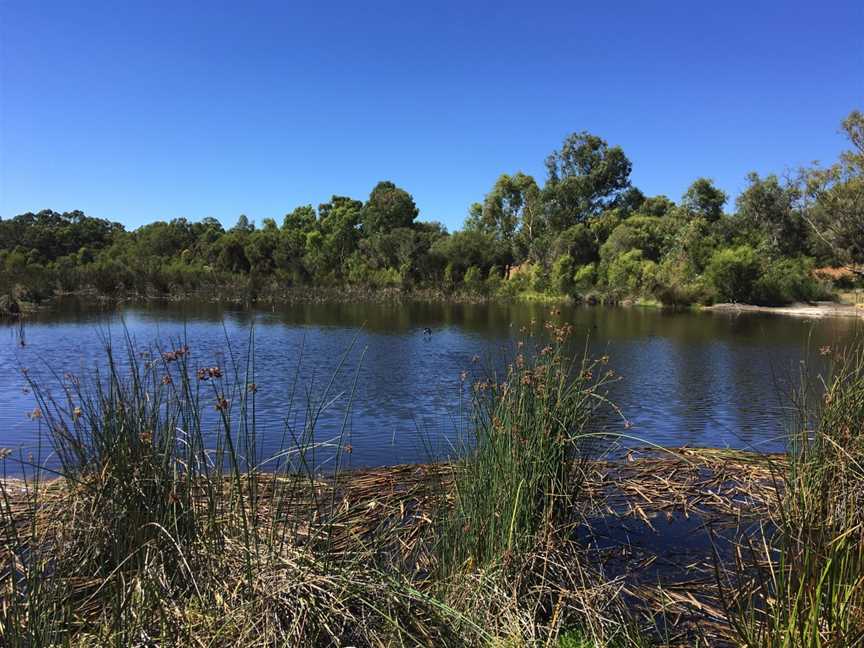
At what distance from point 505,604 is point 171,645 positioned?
138 cm

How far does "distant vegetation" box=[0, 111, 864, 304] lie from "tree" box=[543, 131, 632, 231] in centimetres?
14

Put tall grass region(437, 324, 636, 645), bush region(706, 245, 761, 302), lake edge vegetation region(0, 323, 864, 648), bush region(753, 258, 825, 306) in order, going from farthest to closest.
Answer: bush region(706, 245, 761, 302), bush region(753, 258, 825, 306), tall grass region(437, 324, 636, 645), lake edge vegetation region(0, 323, 864, 648)

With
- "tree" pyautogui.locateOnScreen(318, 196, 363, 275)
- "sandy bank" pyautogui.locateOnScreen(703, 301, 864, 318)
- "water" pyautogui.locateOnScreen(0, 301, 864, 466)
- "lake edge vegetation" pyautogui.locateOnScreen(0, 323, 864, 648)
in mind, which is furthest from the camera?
"tree" pyautogui.locateOnScreen(318, 196, 363, 275)

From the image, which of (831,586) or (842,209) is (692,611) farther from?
(842,209)

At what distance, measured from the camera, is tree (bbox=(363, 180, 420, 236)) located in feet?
194

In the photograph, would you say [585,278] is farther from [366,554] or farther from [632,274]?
[366,554]

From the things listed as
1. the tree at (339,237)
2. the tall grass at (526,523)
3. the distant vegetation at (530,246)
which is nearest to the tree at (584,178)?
the distant vegetation at (530,246)

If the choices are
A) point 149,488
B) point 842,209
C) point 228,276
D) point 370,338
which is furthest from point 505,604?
point 228,276

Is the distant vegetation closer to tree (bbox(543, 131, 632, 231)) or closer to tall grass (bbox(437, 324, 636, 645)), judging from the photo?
tree (bbox(543, 131, 632, 231))

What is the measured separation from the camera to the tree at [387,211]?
59.0 meters

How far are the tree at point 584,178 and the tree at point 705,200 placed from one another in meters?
12.1

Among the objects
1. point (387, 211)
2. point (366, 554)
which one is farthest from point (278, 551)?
point (387, 211)

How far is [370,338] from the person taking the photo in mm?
19656

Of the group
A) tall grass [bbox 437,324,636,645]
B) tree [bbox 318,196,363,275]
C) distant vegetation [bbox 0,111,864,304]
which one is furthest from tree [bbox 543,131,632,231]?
tall grass [bbox 437,324,636,645]
